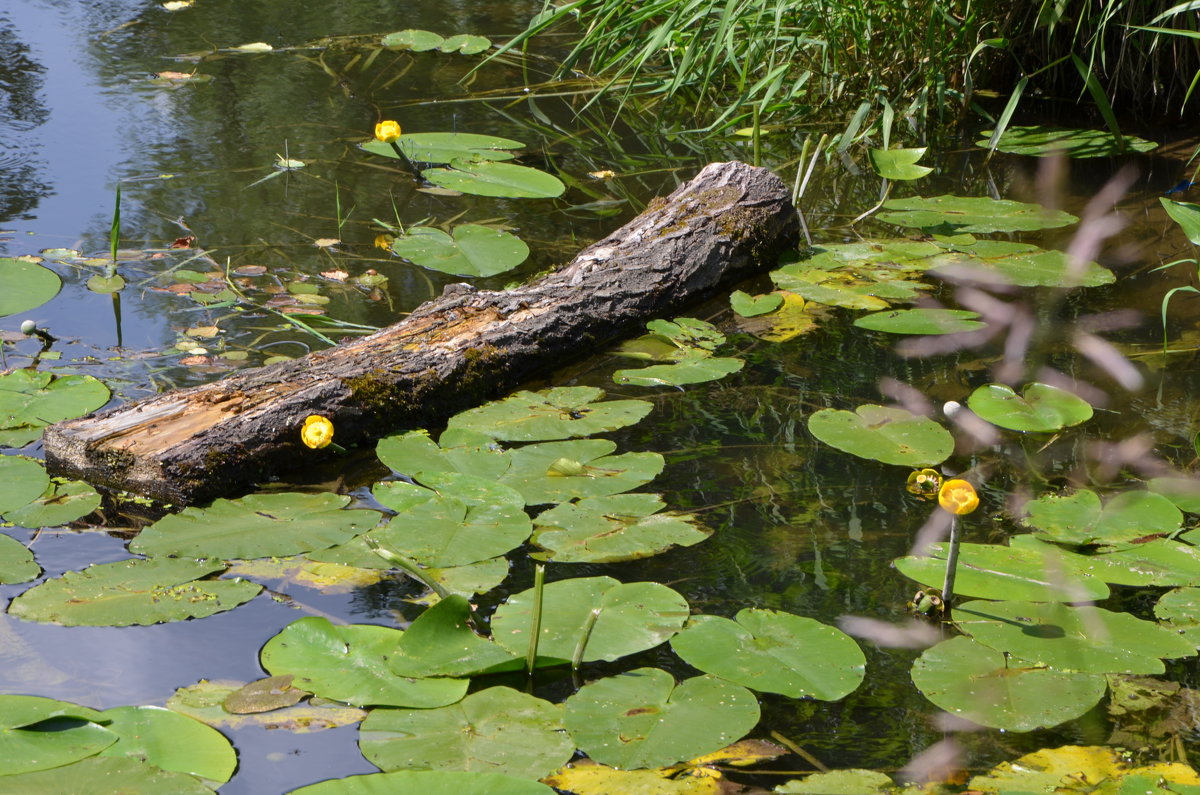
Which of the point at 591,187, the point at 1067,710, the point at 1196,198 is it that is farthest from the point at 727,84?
the point at 1067,710

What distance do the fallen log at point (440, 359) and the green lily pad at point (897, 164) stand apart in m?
0.27

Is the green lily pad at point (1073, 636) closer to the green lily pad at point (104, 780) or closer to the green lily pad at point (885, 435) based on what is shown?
the green lily pad at point (885, 435)

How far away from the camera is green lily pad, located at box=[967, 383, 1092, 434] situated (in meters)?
2.09

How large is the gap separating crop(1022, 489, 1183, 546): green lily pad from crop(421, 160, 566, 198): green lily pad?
1.72m

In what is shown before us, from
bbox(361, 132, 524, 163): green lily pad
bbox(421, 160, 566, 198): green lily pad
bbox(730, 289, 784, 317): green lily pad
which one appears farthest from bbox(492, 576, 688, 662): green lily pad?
bbox(361, 132, 524, 163): green lily pad

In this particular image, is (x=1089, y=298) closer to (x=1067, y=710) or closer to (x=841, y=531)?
(x=841, y=531)

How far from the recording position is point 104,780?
123 centimetres

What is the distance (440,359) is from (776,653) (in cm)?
97

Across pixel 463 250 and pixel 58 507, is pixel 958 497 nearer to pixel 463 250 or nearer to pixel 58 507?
pixel 58 507

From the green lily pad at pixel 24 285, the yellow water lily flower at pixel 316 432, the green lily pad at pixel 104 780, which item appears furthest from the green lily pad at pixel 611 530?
the green lily pad at pixel 24 285

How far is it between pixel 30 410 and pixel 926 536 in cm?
158

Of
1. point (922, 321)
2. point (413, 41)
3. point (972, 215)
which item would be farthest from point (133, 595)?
point (413, 41)

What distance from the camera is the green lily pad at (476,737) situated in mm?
1285

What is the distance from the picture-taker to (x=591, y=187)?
133 inches
